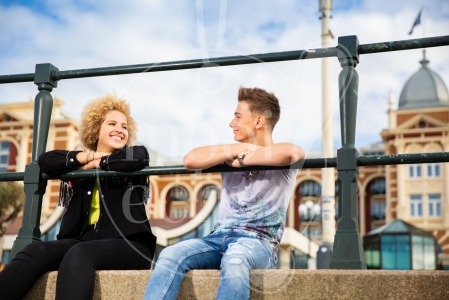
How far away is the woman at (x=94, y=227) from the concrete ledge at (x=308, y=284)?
0.35 feet

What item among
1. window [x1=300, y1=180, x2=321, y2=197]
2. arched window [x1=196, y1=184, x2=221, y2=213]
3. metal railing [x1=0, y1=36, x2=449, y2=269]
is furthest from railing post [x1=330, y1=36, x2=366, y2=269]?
window [x1=300, y1=180, x2=321, y2=197]

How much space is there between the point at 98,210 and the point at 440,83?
132 ft

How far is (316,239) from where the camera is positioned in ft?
128

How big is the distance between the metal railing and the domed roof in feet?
125

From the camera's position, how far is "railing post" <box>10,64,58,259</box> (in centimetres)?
249

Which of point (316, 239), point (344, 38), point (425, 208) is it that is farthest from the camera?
point (316, 239)

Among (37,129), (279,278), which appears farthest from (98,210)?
(279,278)

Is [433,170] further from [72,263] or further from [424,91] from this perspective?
[72,263]

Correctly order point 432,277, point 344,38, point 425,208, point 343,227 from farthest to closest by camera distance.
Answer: point 425,208 < point 344,38 < point 343,227 < point 432,277

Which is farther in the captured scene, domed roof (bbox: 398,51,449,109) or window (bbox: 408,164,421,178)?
domed roof (bbox: 398,51,449,109)

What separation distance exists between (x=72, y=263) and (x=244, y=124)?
0.91 m

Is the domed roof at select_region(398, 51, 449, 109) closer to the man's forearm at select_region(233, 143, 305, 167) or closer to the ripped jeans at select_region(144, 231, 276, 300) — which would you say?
the man's forearm at select_region(233, 143, 305, 167)

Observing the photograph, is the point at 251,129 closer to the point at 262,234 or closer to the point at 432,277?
the point at 262,234

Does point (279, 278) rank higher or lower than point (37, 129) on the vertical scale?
lower
